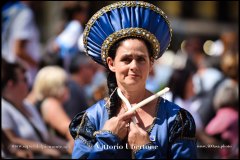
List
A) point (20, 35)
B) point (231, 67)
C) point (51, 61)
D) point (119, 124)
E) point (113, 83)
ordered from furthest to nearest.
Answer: point (231, 67)
point (20, 35)
point (51, 61)
point (113, 83)
point (119, 124)

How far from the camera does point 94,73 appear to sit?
9.02 meters

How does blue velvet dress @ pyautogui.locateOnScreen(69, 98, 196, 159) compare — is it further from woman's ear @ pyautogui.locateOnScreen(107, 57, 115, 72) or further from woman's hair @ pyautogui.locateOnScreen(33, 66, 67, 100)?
woman's hair @ pyautogui.locateOnScreen(33, 66, 67, 100)

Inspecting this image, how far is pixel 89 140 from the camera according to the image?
4.20 m

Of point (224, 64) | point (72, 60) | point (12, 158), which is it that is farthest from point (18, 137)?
point (224, 64)

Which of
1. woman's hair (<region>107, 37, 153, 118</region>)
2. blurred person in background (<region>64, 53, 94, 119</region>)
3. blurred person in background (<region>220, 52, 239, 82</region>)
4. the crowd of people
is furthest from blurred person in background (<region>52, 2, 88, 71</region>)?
woman's hair (<region>107, 37, 153, 118</region>)

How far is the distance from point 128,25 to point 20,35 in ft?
15.0

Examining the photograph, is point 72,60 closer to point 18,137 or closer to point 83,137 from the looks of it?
point 18,137

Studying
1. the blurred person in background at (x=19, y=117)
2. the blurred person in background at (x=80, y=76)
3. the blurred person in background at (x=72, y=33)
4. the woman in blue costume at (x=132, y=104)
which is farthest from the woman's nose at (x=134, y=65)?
the blurred person in background at (x=72, y=33)

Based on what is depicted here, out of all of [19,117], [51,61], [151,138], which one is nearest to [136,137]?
[151,138]

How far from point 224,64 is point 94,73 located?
1.71 m

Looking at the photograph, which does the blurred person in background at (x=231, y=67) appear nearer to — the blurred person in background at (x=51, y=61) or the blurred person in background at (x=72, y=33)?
the blurred person in background at (x=72, y=33)

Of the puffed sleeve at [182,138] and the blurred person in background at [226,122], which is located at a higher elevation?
the puffed sleeve at [182,138]

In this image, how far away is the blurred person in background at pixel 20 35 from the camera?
8475 millimetres

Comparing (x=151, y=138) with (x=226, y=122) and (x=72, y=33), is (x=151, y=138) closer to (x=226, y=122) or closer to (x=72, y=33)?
(x=226, y=122)
